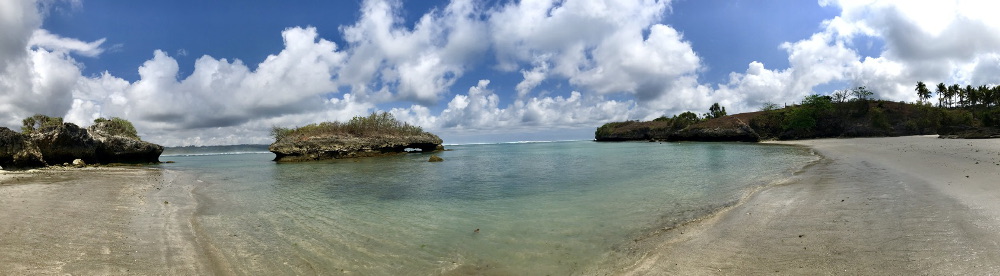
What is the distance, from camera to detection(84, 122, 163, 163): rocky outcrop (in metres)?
34.8

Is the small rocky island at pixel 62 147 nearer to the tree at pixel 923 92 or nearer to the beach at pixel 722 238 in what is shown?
the beach at pixel 722 238

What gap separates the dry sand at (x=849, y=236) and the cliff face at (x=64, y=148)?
3711cm

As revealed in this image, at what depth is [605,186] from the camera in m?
16.2


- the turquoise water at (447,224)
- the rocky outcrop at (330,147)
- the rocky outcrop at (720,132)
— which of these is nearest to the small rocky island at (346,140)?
the rocky outcrop at (330,147)

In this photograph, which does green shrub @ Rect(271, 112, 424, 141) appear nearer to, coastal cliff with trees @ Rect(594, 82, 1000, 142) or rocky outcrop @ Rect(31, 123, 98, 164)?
rocky outcrop @ Rect(31, 123, 98, 164)

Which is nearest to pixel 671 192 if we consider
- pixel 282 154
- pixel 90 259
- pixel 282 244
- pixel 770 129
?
pixel 282 244

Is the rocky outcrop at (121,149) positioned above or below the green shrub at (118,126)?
below

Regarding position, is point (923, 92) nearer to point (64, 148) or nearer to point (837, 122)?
point (837, 122)

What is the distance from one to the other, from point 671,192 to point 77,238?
1572 centimetres

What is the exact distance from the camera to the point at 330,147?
4734 centimetres

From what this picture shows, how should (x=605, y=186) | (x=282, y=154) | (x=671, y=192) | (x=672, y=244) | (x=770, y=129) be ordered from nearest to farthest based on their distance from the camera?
(x=672, y=244) → (x=671, y=192) → (x=605, y=186) → (x=282, y=154) → (x=770, y=129)

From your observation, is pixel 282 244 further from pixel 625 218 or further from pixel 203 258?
pixel 625 218

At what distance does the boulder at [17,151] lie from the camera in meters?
23.2

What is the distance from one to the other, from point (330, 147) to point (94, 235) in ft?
137
